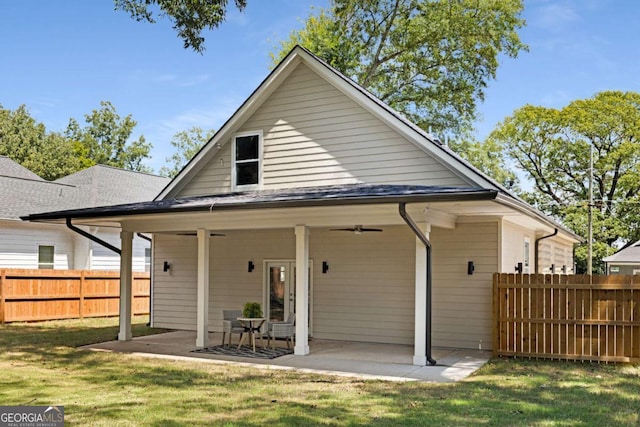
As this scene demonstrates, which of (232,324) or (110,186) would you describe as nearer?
(232,324)

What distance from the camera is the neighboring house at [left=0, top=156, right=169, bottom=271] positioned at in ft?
63.9

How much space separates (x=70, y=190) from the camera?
2325 cm

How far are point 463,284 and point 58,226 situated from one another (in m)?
14.3

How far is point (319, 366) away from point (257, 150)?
21.1 ft

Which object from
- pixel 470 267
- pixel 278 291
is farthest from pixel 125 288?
pixel 470 267

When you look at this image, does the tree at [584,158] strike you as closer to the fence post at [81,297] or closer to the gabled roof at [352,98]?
the gabled roof at [352,98]

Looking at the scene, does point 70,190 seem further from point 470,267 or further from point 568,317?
point 568,317

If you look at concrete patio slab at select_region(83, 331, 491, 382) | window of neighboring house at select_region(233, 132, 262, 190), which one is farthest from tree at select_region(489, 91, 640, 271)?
concrete patio slab at select_region(83, 331, 491, 382)

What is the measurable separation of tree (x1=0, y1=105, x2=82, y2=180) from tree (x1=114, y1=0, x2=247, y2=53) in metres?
31.1

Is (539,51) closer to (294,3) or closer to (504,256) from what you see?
(294,3)

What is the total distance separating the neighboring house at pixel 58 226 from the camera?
766 inches

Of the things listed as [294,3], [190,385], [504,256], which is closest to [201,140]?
[294,3]

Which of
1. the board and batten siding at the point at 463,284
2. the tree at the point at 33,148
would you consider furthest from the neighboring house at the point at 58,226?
the tree at the point at 33,148

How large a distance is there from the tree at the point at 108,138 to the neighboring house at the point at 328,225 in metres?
33.7
